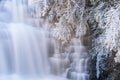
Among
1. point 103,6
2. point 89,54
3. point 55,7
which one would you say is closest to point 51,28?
point 55,7

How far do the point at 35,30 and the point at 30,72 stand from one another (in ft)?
2.37

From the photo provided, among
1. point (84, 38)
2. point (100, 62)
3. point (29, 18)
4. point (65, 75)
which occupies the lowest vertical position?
point (65, 75)

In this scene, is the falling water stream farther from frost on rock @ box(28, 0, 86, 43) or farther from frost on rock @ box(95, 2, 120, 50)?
frost on rock @ box(95, 2, 120, 50)

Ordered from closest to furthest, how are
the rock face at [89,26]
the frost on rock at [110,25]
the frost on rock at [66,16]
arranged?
the frost on rock at [110,25]
the rock face at [89,26]
the frost on rock at [66,16]

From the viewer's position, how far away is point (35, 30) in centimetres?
438

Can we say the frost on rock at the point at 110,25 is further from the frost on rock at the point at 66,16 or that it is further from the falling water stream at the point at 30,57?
the falling water stream at the point at 30,57

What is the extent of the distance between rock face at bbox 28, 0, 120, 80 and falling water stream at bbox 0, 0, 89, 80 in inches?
10.4

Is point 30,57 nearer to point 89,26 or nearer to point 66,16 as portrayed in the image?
point 66,16

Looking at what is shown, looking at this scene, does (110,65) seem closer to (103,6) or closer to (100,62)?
(100,62)

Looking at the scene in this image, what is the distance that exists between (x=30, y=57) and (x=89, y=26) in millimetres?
1128

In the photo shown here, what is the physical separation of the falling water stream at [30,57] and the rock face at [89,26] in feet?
0.87

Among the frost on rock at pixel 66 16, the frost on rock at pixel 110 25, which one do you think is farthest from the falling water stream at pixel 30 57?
the frost on rock at pixel 110 25

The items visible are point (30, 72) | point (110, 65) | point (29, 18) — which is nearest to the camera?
point (110, 65)

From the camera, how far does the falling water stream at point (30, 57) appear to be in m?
3.97
